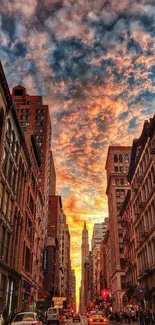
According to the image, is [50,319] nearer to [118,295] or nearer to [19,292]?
[19,292]

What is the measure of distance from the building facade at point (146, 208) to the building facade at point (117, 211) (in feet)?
140

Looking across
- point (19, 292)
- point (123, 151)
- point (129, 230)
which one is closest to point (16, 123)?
point (19, 292)

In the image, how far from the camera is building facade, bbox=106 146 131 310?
9950cm

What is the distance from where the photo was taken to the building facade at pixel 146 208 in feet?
152

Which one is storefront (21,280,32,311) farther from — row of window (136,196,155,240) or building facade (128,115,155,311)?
row of window (136,196,155,240)

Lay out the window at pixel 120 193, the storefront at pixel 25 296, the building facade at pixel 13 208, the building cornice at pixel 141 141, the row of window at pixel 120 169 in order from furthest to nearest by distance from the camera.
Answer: the row of window at pixel 120 169 < the window at pixel 120 193 < the storefront at pixel 25 296 < the building cornice at pixel 141 141 < the building facade at pixel 13 208

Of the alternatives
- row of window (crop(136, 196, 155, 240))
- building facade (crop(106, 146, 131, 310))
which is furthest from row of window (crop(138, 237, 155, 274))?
building facade (crop(106, 146, 131, 310))

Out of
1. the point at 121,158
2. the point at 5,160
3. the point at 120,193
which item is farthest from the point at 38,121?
the point at 5,160

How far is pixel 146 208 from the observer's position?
51.3 meters

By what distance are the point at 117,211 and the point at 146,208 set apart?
60.1m

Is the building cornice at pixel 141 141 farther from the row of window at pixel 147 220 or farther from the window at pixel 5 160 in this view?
the window at pixel 5 160

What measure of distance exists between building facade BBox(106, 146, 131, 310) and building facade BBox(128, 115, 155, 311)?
4279 centimetres

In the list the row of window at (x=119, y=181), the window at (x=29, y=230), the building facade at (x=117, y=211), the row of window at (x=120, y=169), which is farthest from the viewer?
the row of window at (x=120, y=169)

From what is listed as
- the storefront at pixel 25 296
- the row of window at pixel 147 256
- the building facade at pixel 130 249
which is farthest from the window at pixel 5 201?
the building facade at pixel 130 249
